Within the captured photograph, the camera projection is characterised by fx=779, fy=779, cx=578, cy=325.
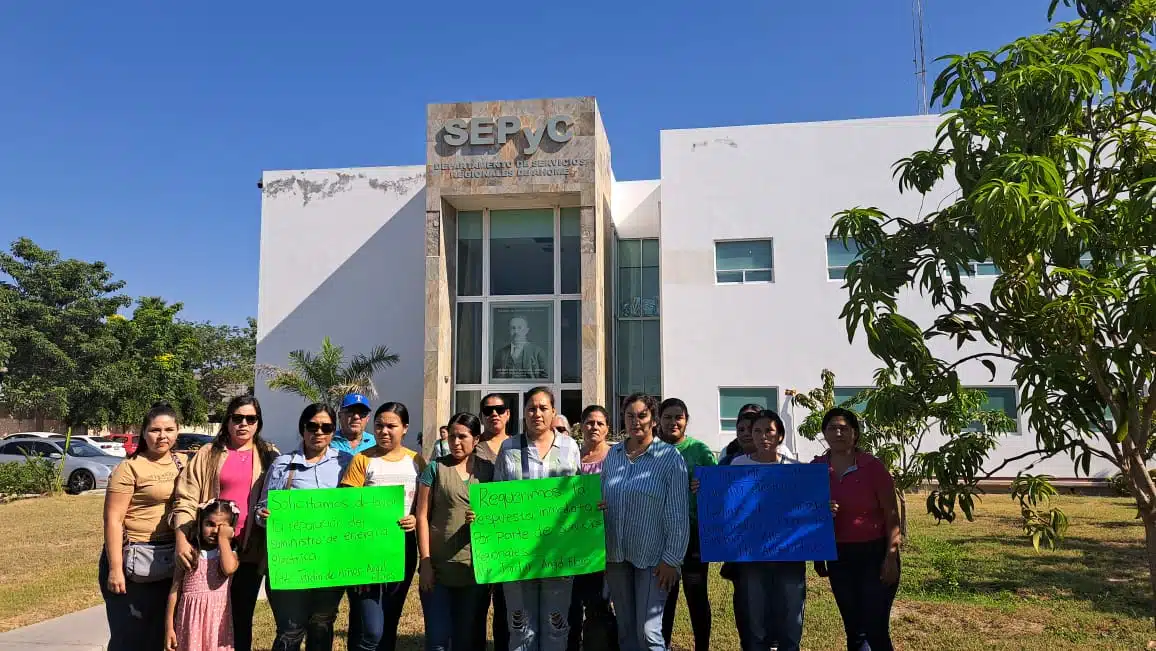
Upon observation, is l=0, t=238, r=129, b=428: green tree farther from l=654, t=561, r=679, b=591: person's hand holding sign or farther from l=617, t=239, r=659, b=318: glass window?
l=654, t=561, r=679, b=591: person's hand holding sign

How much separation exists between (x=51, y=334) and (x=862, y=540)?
122 ft

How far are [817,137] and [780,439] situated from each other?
51.8 feet

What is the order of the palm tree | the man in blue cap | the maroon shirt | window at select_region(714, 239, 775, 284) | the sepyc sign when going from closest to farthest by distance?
the maroon shirt < the man in blue cap < the sepyc sign < window at select_region(714, 239, 775, 284) < the palm tree

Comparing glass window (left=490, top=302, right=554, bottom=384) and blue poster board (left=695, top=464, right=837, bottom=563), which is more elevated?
glass window (left=490, top=302, right=554, bottom=384)

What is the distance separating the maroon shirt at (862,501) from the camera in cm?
438

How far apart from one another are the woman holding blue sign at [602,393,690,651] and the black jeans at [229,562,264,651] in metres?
2.02

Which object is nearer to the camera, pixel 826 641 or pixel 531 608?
pixel 531 608

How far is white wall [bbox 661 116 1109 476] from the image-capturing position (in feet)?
60.7

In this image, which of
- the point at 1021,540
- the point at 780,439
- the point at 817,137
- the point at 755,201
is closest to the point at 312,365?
the point at 755,201

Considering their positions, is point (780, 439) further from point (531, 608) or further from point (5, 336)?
point (5, 336)

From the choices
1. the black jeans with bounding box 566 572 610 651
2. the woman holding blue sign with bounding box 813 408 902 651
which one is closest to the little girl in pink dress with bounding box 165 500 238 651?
the black jeans with bounding box 566 572 610 651

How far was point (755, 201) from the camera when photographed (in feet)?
62.4

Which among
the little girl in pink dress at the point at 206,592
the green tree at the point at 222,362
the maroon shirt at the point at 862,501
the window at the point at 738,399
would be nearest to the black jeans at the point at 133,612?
the little girl in pink dress at the point at 206,592

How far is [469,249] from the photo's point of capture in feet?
64.7
